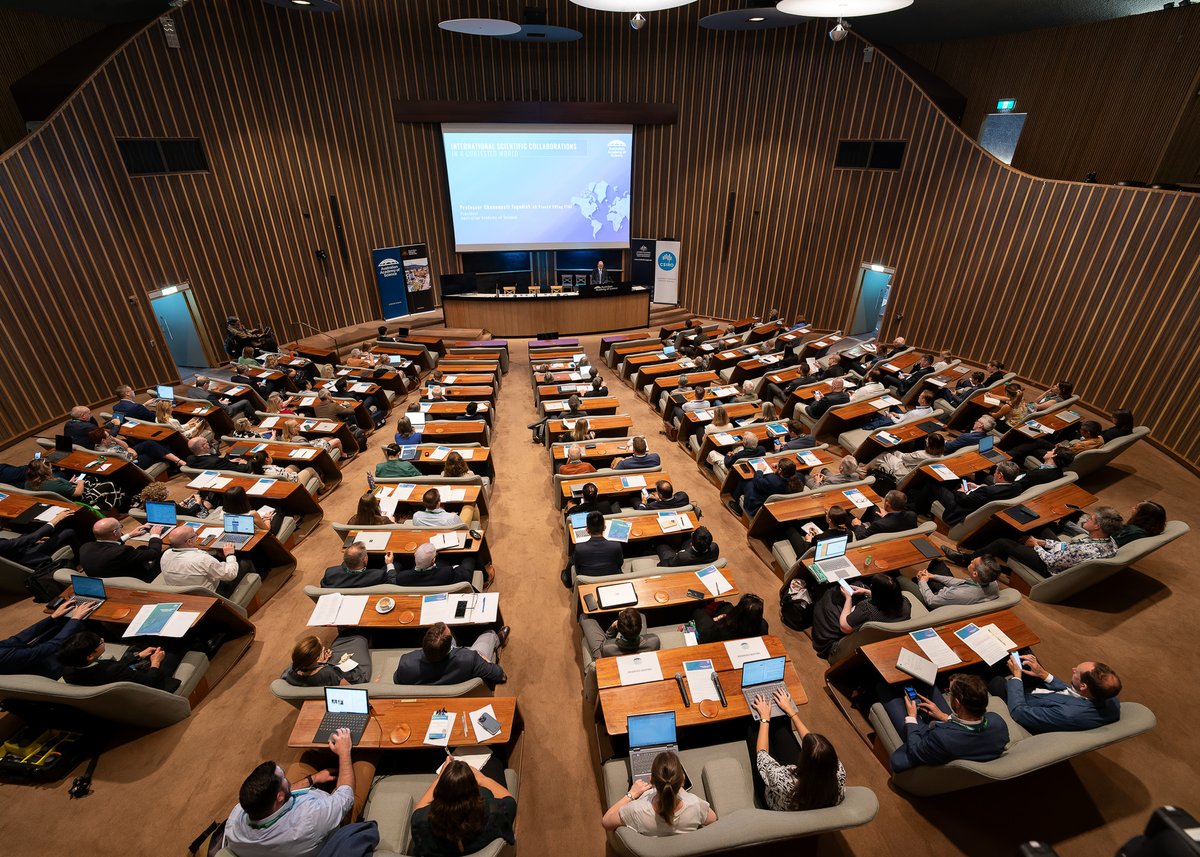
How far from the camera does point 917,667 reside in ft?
11.4

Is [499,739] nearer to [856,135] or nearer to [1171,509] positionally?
[1171,509]

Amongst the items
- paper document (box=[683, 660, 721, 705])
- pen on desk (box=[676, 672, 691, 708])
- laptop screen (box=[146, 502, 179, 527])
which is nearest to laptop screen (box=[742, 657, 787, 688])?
paper document (box=[683, 660, 721, 705])

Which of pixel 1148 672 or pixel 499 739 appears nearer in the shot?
pixel 499 739

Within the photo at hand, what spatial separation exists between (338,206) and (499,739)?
1215 centimetres

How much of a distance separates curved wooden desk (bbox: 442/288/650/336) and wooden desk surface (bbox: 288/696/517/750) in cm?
1036

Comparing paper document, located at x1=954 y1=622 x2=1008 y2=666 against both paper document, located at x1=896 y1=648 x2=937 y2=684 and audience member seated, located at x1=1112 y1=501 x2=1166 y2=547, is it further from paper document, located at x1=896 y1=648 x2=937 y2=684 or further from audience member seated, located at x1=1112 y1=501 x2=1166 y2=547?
audience member seated, located at x1=1112 y1=501 x2=1166 y2=547

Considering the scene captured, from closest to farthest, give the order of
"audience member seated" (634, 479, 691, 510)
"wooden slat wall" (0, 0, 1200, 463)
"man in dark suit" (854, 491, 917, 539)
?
"man in dark suit" (854, 491, 917, 539), "audience member seated" (634, 479, 691, 510), "wooden slat wall" (0, 0, 1200, 463)

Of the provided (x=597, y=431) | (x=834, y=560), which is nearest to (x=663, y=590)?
(x=834, y=560)

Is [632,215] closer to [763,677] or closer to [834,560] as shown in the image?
[834,560]

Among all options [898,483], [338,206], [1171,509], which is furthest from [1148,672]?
[338,206]

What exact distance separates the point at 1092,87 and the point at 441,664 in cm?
1412

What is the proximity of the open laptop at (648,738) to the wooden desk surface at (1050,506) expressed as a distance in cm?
399

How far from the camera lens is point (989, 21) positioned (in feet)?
33.3

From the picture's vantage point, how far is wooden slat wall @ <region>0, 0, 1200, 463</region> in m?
7.95
